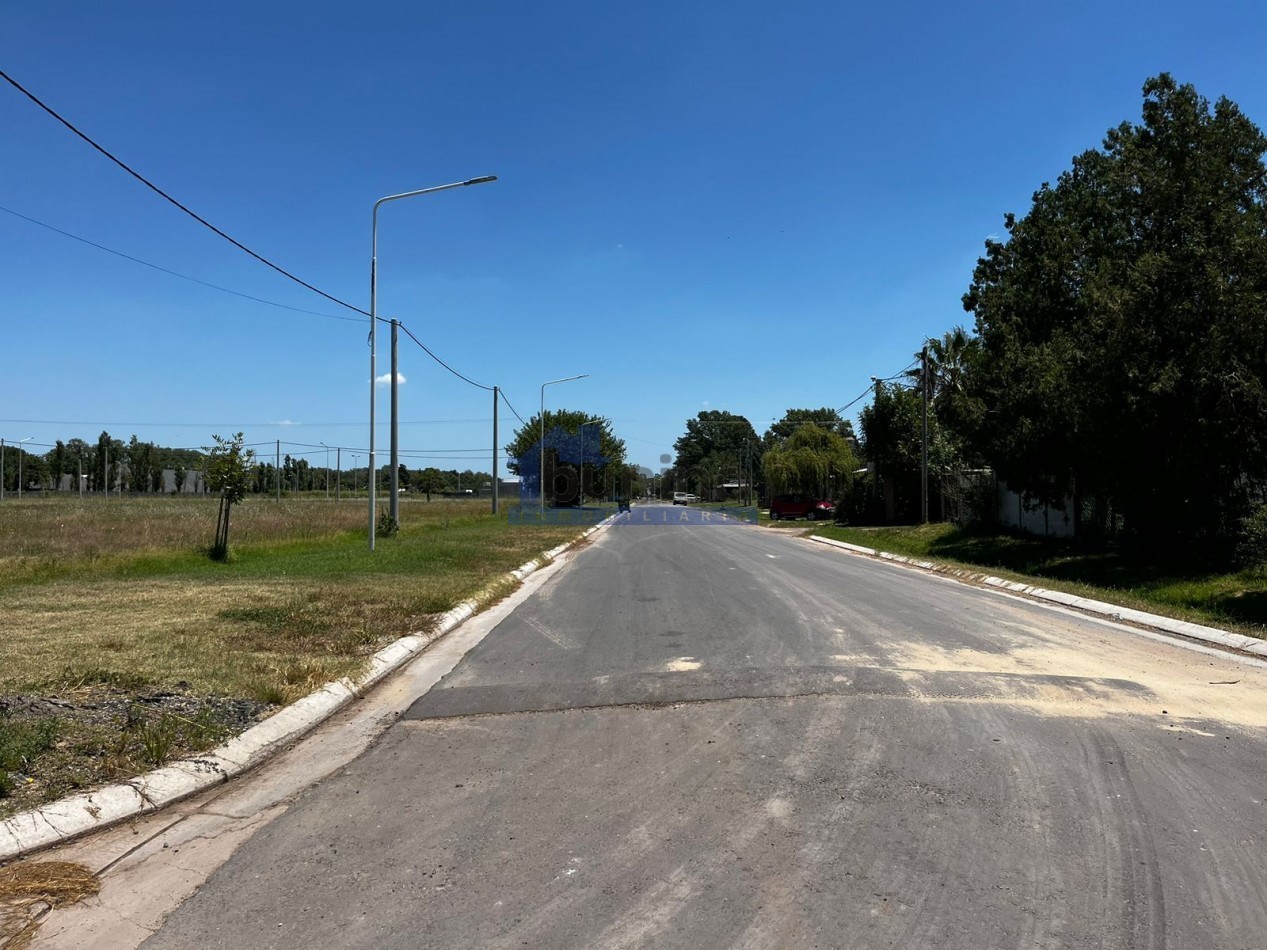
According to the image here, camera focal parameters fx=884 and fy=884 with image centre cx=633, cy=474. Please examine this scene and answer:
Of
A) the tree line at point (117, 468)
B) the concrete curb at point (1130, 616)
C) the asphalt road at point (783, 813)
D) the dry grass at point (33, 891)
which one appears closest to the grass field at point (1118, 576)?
the concrete curb at point (1130, 616)

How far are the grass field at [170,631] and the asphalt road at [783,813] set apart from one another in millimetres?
1332

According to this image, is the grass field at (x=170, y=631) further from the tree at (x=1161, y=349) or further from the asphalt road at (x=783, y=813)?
the tree at (x=1161, y=349)

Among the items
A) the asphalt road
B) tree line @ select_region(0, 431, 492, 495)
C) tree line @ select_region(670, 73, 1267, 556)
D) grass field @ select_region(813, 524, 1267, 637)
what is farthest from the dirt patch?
tree line @ select_region(0, 431, 492, 495)

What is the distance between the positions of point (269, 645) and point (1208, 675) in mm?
9377

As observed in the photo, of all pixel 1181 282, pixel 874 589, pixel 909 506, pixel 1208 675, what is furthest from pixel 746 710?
pixel 909 506

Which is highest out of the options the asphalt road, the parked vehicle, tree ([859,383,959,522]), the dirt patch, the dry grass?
tree ([859,383,959,522])

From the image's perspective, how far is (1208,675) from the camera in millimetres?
8609

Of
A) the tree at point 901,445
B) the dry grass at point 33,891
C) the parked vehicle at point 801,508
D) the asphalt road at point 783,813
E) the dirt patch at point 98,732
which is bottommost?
the dry grass at point 33,891

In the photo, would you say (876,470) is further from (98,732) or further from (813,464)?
(98,732)

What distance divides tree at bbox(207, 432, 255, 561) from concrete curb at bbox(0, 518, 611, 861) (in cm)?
1440

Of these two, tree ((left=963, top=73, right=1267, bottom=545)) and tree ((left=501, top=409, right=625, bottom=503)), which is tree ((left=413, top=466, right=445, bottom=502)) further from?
tree ((left=963, top=73, right=1267, bottom=545))

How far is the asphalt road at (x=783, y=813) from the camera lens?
12.0 ft

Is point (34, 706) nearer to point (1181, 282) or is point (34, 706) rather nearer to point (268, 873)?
point (268, 873)

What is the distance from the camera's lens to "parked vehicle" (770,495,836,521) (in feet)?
179
